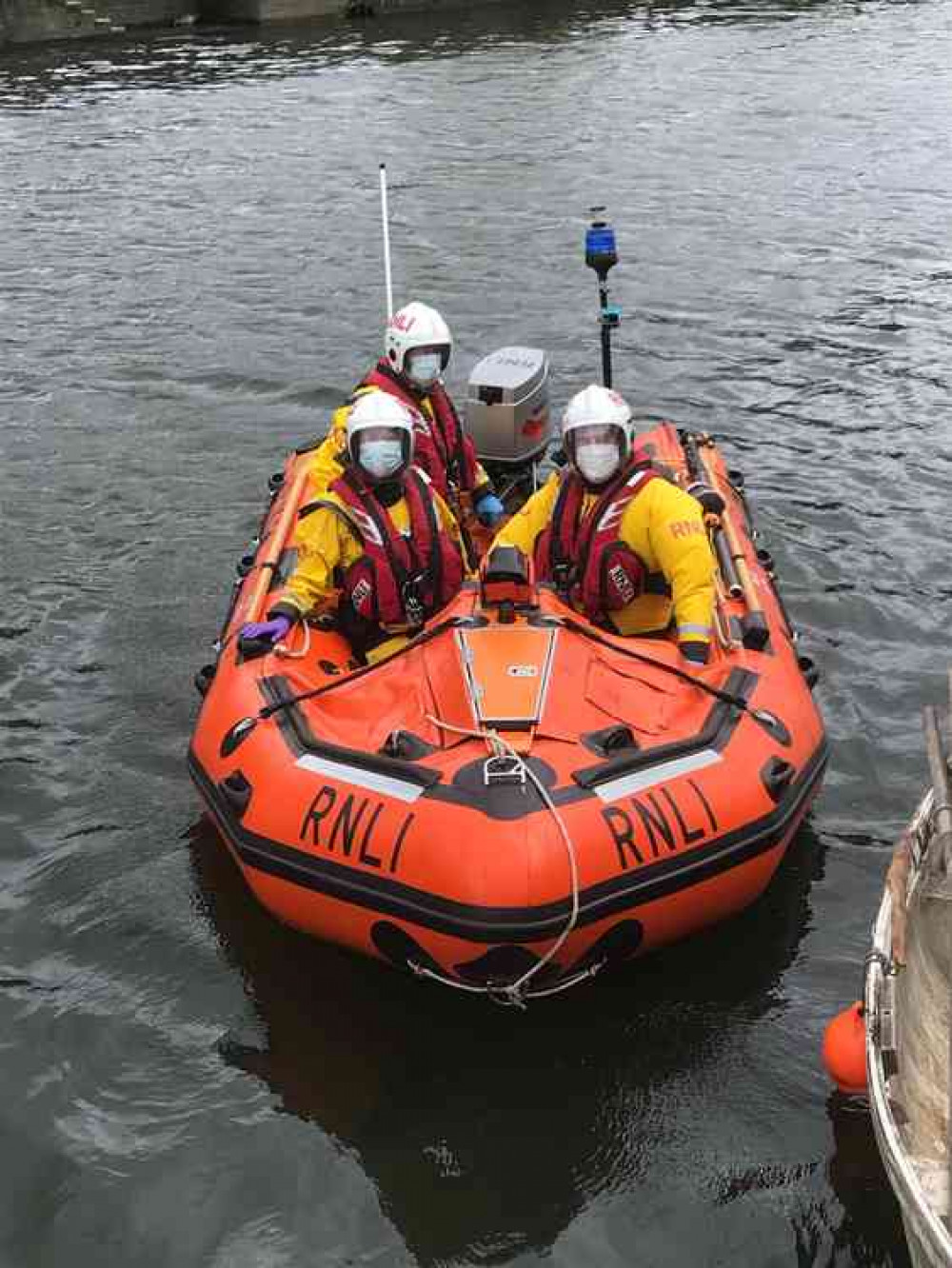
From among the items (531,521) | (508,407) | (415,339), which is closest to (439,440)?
(415,339)

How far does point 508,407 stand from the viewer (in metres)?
7.13

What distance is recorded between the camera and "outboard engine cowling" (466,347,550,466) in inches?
281

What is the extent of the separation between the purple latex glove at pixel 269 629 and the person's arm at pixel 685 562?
57.7 inches

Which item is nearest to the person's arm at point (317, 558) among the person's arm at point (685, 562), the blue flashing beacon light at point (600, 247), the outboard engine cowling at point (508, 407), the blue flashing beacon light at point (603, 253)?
the person's arm at point (685, 562)

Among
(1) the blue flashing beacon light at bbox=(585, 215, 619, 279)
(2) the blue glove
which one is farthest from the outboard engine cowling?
(1) the blue flashing beacon light at bbox=(585, 215, 619, 279)

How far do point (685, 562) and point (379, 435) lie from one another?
4.15 ft

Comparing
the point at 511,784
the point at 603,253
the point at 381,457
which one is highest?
the point at 603,253

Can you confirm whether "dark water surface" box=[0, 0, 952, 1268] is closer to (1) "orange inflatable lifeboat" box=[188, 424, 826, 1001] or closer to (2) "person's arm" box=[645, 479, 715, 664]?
(1) "orange inflatable lifeboat" box=[188, 424, 826, 1001]

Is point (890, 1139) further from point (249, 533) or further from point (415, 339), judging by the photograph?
point (249, 533)

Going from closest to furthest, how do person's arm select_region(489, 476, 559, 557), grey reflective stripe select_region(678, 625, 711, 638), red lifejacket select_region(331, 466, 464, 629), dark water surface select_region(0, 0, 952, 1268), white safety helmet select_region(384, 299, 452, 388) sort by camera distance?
dark water surface select_region(0, 0, 952, 1268), grey reflective stripe select_region(678, 625, 711, 638), red lifejacket select_region(331, 466, 464, 629), person's arm select_region(489, 476, 559, 557), white safety helmet select_region(384, 299, 452, 388)

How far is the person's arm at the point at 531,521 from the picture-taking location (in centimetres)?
573

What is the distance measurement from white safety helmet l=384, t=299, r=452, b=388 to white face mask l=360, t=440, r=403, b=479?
1.37m

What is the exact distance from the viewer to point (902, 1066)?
3672 mm

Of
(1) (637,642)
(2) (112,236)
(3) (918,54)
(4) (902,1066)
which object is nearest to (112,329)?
(2) (112,236)
